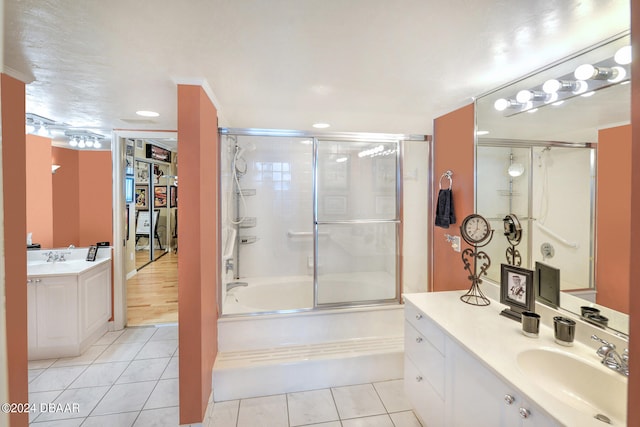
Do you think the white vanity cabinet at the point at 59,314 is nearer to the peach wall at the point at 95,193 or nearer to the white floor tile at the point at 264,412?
the peach wall at the point at 95,193

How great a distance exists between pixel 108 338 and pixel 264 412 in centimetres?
211

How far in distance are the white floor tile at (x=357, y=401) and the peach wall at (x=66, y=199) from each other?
334 cm

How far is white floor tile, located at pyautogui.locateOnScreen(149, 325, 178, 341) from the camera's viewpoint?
3.00 meters

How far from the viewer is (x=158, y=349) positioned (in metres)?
2.79

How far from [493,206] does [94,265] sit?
12.3 feet

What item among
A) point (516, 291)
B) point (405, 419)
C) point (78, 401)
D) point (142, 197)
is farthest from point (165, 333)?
point (142, 197)

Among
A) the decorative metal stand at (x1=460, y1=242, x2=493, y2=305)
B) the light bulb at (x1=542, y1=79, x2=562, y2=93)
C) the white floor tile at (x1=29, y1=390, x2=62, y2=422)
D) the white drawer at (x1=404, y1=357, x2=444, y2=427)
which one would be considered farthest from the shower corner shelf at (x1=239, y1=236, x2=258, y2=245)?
the light bulb at (x1=542, y1=79, x2=562, y2=93)

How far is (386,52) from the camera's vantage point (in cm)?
139

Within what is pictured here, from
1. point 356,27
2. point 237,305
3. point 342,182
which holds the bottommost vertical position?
point 237,305

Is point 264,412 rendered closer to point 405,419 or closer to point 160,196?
point 405,419

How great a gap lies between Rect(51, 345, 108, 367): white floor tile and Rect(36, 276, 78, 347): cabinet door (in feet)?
0.48

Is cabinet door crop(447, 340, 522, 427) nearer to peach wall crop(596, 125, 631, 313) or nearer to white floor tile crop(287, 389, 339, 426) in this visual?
peach wall crop(596, 125, 631, 313)

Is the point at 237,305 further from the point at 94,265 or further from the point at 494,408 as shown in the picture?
the point at 494,408

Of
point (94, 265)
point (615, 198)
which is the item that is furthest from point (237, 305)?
point (615, 198)
